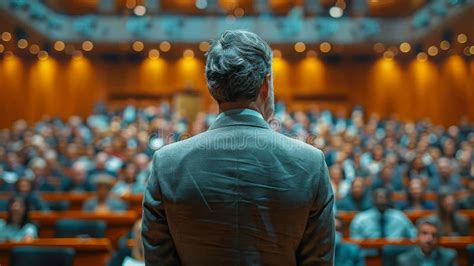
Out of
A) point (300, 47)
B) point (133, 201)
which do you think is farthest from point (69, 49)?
point (133, 201)

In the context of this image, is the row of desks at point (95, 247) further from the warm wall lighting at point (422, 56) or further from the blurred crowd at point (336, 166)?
the warm wall lighting at point (422, 56)

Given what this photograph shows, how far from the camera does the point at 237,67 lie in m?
1.24

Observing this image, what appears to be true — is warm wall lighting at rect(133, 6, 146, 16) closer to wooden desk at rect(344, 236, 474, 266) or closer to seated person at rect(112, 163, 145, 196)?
seated person at rect(112, 163, 145, 196)

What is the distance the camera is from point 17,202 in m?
5.66

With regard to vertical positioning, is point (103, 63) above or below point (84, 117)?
above

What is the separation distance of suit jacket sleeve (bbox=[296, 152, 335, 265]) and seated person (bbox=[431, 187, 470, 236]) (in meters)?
5.38

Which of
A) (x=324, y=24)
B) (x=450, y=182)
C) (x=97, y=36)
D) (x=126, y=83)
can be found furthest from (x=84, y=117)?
(x=450, y=182)

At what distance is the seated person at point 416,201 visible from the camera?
24.4ft

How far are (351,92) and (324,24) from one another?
3.59m

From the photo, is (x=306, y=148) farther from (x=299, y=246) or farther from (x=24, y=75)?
(x=24, y=75)

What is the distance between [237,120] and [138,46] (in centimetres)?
1800

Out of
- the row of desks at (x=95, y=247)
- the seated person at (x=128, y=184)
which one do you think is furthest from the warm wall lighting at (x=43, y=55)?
the row of desks at (x=95, y=247)

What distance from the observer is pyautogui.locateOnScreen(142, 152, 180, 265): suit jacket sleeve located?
4.03 ft

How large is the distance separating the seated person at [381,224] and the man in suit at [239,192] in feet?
16.8
